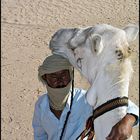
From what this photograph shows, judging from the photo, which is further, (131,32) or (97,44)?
(131,32)

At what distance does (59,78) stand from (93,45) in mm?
739

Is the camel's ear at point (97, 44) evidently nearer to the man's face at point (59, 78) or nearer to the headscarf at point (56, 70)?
the headscarf at point (56, 70)

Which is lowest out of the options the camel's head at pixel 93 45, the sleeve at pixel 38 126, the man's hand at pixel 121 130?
the sleeve at pixel 38 126

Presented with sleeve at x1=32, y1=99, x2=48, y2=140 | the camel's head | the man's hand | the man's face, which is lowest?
sleeve at x1=32, y1=99, x2=48, y2=140

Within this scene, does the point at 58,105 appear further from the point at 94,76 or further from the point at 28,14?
the point at 28,14

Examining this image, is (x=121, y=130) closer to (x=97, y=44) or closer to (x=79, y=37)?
(x=97, y=44)

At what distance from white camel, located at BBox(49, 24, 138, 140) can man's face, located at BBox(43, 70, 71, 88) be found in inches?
19.8

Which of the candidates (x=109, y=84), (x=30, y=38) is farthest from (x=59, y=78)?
(x=30, y=38)

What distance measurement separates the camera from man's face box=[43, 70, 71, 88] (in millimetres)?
3188

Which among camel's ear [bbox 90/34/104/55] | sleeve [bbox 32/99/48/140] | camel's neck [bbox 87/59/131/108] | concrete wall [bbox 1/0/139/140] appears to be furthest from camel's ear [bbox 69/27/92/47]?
concrete wall [bbox 1/0/139/140]

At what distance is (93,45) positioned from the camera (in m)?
2.51

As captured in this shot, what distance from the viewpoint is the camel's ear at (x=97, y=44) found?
2.48 meters

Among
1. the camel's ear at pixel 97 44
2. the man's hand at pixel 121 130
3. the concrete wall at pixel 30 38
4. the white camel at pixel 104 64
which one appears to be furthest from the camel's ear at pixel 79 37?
the concrete wall at pixel 30 38

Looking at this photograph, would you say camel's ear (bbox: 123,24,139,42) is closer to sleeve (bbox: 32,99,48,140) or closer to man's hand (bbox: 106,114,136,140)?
man's hand (bbox: 106,114,136,140)
